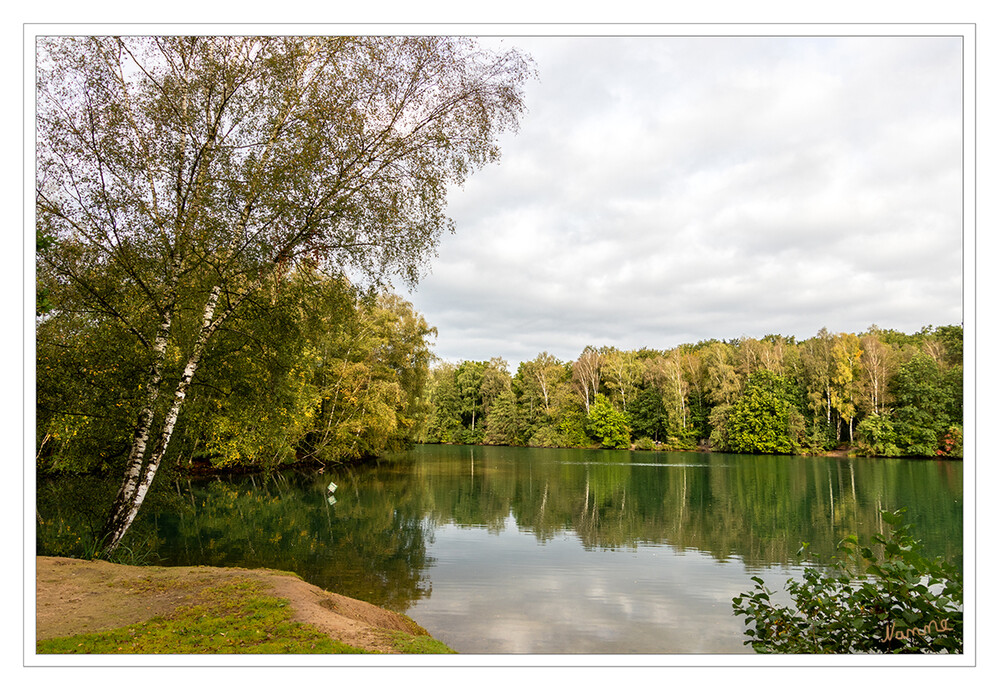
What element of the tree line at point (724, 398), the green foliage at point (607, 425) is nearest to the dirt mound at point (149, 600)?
the tree line at point (724, 398)

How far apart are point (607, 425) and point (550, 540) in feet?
129

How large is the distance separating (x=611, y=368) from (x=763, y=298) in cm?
1926

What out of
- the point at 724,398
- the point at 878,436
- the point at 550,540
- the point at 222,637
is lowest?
the point at 878,436

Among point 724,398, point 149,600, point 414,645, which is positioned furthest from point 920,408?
point 149,600

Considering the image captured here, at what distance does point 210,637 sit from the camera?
459cm

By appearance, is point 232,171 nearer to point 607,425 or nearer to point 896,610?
point 896,610

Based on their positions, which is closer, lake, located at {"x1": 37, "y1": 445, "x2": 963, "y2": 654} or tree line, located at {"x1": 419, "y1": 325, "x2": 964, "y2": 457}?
lake, located at {"x1": 37, "y1": 445, "x2": 963, "y2": 654}

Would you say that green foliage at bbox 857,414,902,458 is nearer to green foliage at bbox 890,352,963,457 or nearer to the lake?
green foliage at bbox 890,352,963,457

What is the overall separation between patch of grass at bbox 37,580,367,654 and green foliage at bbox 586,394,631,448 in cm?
4622

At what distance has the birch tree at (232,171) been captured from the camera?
21.3 ft

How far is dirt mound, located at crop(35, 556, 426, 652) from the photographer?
15.9 ft

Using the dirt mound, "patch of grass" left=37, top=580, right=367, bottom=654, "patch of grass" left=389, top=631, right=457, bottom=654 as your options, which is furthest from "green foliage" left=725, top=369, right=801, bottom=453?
"patch of grass" left=37, top=580, right=367, bottom=654

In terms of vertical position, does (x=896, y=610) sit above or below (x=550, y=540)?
above
